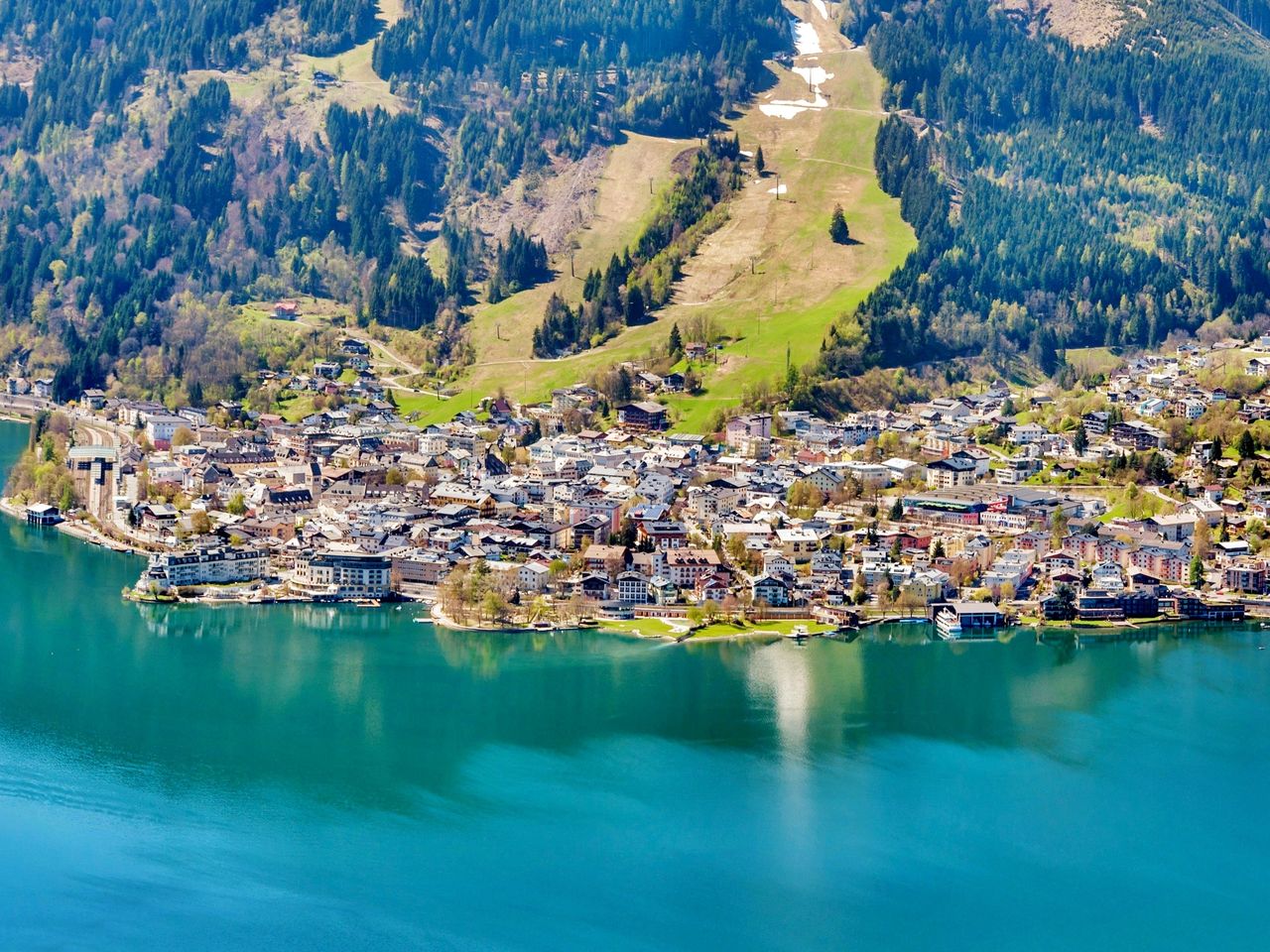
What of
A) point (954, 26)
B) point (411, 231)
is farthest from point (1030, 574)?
point (954, 26)

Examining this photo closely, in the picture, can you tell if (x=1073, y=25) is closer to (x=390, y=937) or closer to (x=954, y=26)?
(x=954, y=26)

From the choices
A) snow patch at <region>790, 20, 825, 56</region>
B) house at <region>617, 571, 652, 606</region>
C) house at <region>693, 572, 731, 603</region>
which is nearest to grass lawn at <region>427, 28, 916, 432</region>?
snow patch at <region>790, 20, 825, 56</region>

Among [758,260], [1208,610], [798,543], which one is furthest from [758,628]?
[758,260]

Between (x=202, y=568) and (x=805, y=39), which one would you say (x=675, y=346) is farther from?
(x=805, y=39)

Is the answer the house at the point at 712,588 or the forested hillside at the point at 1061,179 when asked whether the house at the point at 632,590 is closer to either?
the house at the point at 712,588

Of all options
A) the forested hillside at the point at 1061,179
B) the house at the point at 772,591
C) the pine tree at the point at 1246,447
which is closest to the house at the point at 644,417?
the forested hillside at the point at 1061,179

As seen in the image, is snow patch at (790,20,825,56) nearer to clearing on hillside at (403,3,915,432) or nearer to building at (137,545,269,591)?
clearing on hillside at (403,3,915,432)
